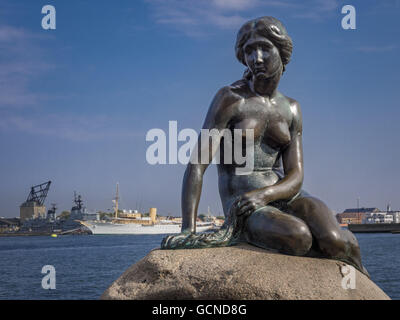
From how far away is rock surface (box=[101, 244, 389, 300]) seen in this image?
4379 millimetres

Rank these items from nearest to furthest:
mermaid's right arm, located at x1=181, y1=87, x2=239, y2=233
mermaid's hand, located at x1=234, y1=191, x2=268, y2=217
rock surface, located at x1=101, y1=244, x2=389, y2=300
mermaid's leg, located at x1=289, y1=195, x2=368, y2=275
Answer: rock surface, located at x1=101, y1=244, x2=389, y2=300 < mermaid's leg, located at x1=289, y1=195, x2=368, y2=275 < mermaid's hand, located at x1=234, y1=191, x2=268, y2=217 < mermaid's right arm, located at x1=181, y1=87, x2=239, y2=233

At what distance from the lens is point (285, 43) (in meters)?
5.51

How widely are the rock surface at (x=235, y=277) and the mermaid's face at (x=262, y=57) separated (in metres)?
1.78

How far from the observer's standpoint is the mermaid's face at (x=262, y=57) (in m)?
5.39

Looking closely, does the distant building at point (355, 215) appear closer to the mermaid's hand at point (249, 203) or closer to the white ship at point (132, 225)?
the white ship at point (132, 225)

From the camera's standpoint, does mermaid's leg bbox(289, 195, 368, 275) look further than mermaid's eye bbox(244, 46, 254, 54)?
No

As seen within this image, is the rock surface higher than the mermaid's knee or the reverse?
the reverse

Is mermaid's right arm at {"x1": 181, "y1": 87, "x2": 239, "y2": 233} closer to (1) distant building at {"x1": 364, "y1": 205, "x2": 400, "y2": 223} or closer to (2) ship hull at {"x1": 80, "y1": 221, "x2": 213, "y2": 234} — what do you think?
(2) ship hull at {"x1": 80, "y1": 221, "x2": 213, "y2": 234}

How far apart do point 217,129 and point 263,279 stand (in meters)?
1.66

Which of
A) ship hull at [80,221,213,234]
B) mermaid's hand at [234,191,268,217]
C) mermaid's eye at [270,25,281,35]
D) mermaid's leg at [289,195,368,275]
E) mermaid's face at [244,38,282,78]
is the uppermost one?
mermaid's eye at [270,25,281,35]

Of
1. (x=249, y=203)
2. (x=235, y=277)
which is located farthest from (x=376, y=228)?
(x=235, y=277)

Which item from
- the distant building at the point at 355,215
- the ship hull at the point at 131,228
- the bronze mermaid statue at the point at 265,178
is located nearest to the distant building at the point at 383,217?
the distant building at the point at 355,215

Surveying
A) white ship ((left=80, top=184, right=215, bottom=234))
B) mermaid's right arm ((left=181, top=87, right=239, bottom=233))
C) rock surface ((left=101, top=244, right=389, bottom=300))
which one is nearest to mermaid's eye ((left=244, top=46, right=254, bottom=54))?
mermaid's right arm ((left=181, top=87, right=239, bottom=233))
